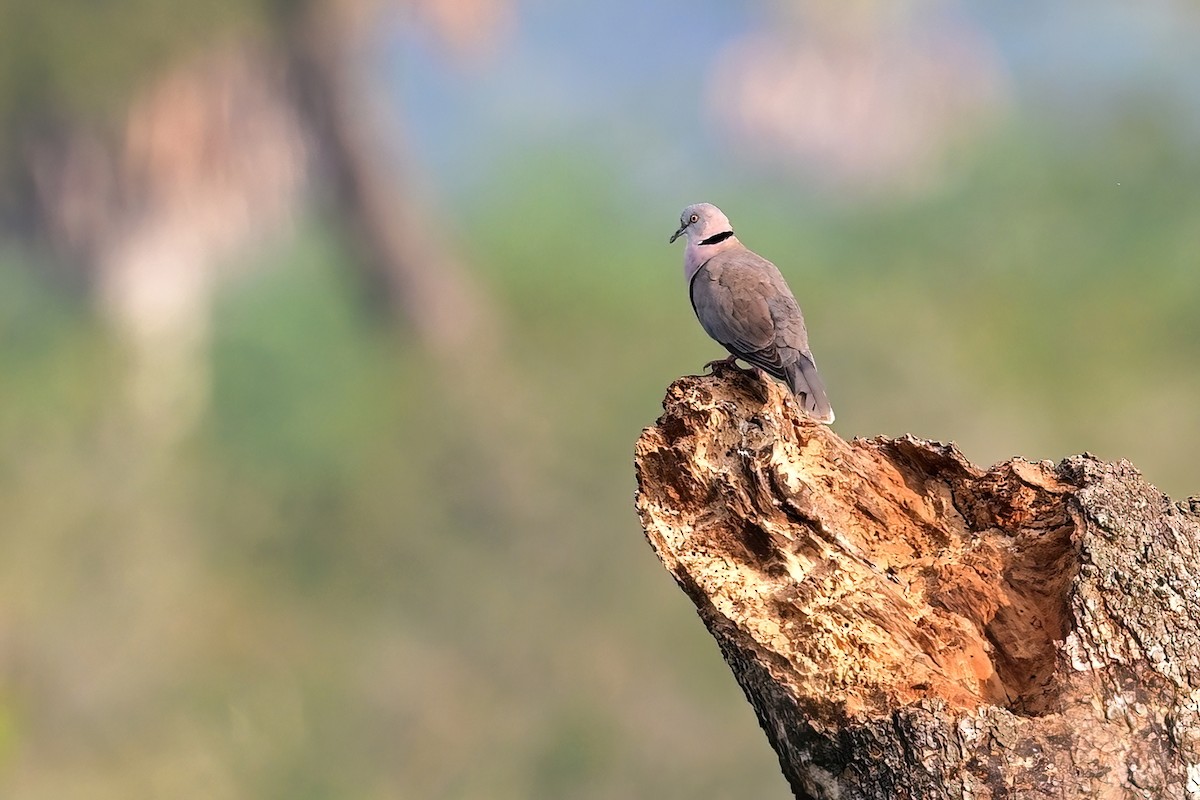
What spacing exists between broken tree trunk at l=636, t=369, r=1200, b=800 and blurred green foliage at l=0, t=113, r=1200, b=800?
262 inches

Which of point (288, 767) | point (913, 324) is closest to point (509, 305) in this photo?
point (913, 324)

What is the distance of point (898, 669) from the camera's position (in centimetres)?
242

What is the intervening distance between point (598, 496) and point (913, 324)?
275 centimetres

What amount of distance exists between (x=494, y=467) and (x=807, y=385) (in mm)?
6711

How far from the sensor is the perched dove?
3.85m

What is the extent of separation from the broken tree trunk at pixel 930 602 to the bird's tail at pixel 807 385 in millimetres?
793

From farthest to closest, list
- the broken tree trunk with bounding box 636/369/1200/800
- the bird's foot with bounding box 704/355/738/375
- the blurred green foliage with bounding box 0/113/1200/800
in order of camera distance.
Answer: the blurred green foliage with bounding box 0/113/1200/800, the bird's foot with bounding box 704/355/738/375, the broken tree trunk with bounding box 636/369/1200/800

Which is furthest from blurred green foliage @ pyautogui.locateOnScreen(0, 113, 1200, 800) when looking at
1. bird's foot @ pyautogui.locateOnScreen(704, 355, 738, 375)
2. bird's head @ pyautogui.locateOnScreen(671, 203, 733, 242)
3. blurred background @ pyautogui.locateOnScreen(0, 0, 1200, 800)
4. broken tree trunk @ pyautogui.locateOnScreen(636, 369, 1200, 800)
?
broken tree trunk @ pyautogui.locateOnScreen(636, 369, 1200, 800)

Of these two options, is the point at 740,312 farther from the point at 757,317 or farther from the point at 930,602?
the point at 930,602

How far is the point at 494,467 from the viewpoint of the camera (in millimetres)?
10414

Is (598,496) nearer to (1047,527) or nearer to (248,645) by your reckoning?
(248,645)

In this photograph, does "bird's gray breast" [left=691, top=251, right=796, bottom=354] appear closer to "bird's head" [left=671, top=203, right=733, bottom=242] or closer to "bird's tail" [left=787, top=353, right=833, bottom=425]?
"bird's tail" [left=787, top=353, right=833, bottom=425]

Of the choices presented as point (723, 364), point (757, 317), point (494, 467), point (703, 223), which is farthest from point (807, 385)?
point (494, 467)

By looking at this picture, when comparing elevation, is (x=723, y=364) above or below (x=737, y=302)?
below
